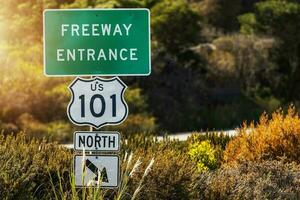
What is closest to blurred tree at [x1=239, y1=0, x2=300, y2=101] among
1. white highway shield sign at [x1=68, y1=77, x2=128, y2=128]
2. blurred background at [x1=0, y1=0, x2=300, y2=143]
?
blurred background at [x1=0, y1=0, x2=300, y2=143]

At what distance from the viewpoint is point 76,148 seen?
7.59 m

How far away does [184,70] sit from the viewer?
108 feet

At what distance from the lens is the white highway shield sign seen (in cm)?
754

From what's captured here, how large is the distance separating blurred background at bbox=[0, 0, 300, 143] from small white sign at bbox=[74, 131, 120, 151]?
51.2 feet

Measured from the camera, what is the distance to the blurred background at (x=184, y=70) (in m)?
26.4

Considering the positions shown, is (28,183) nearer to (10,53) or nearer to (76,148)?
(76,148)

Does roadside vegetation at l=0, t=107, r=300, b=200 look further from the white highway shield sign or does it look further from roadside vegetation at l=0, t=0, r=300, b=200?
the white highway shield sign

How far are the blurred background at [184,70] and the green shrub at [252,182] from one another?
14370 millimetres

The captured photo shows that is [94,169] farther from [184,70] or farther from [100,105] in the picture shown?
[184,70]

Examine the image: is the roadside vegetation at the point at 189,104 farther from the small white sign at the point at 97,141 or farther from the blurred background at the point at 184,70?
the small white sign at the point at 97,141

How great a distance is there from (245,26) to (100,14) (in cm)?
3207

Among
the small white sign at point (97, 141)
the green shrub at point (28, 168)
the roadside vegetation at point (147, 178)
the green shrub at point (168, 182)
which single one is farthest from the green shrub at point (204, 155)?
the small white sign at point (97, 141)

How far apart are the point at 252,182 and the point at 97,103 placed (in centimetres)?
212

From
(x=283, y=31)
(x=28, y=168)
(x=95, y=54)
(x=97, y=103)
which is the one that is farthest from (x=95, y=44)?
(x=283, y=31)
